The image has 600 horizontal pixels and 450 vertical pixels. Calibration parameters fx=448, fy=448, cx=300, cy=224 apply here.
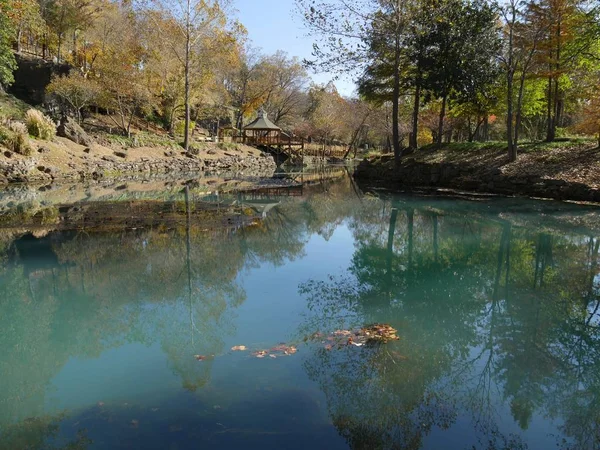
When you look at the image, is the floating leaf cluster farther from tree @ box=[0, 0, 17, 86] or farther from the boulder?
tree @ box=[0, 0, 17, 86]

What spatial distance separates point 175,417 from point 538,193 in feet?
55.5

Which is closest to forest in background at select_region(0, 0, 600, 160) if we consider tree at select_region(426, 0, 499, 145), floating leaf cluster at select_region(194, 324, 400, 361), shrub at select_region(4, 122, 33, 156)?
tree at select_region(426, 0, 499, 145)

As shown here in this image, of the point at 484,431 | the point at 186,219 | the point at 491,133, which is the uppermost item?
the point at 491,133

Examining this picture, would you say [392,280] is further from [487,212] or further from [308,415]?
[487,212]

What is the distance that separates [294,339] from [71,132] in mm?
24838

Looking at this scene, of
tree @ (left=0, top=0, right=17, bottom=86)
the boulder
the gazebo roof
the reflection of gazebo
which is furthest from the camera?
the reflection of gazebo

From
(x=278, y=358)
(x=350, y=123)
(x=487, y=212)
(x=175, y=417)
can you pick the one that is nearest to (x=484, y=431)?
(x=278, y=358)

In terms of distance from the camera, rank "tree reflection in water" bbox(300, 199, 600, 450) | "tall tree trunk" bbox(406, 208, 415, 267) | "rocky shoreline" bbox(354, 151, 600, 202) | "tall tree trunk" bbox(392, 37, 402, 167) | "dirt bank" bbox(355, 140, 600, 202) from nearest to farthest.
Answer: "tree reflection in water" bbox(300, 199, 600, 450) → "tall tree trunk" bbox(406, 208, 415, 267) → "rocky shoreline" bbox(354, 151, 600, 202) → "dirt bank" bbox(355, 140, 600, 202) → "tall tree trunk" bbox(392, 37, 402, 167)

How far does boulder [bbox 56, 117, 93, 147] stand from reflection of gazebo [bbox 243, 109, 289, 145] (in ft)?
59.7

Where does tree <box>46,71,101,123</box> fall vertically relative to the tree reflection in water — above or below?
above

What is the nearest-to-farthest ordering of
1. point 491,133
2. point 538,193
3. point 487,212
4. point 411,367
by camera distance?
point 411,367 → point 487,212 → point 538,193 → point 491,133

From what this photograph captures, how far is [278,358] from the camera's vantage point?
461cm

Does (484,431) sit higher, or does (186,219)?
(186,219)

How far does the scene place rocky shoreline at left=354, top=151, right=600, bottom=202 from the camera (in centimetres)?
1596
